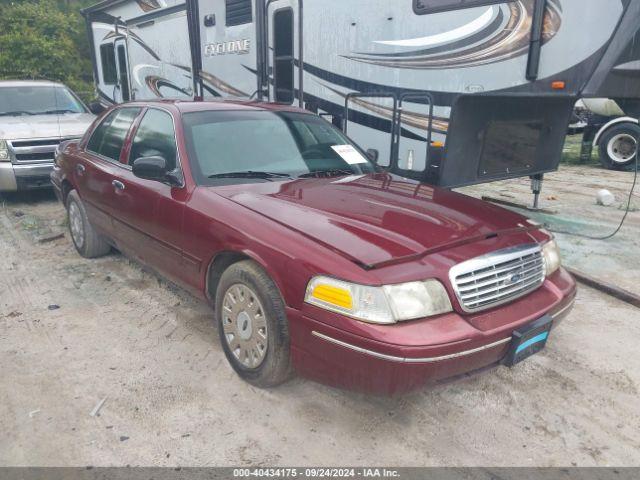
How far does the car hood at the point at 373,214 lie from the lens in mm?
2553

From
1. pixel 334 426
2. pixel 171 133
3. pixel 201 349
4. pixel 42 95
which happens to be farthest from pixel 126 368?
pixel 42 95

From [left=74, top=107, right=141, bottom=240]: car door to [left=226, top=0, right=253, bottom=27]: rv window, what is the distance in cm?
294

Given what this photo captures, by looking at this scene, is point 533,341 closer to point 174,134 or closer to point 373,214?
point 373,214

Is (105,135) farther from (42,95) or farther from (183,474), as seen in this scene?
(42,95)

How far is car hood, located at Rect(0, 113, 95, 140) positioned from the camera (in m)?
6.76

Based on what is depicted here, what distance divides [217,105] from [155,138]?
527mm

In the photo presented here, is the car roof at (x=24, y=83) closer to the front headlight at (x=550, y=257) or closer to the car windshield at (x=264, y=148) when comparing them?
the car windshield at (x=264, y=148)

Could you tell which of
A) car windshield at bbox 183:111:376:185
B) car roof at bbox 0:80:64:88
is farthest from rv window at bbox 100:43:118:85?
car windshield at bbox 183:111:376:185

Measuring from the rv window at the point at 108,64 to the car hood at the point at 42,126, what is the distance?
3.49 m

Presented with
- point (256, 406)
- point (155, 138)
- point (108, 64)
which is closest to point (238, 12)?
point (155, 138)

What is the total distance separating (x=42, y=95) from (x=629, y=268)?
27.2 feet

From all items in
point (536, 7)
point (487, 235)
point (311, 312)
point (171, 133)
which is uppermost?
point (536, 7)

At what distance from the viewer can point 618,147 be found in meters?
10.8

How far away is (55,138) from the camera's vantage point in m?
6.94
